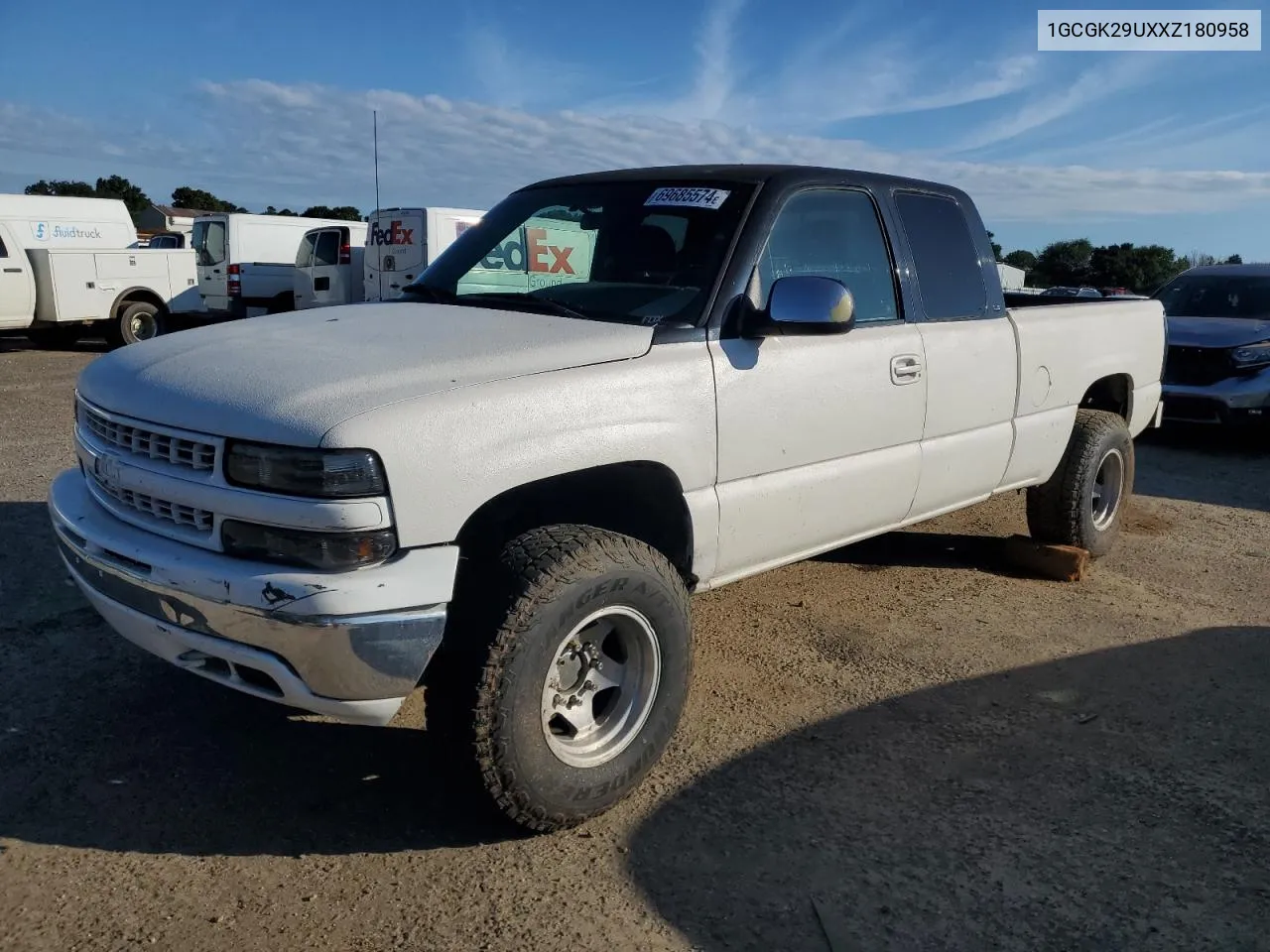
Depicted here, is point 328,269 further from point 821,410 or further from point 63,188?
point 63,188

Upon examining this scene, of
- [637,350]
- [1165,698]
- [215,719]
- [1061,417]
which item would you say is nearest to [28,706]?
[215,719]

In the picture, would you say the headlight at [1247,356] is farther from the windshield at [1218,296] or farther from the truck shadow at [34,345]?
the truck shadow at [34,345]

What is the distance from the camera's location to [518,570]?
2791 millimetres

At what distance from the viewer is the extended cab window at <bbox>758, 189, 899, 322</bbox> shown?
148 inches

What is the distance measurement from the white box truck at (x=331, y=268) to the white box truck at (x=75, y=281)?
5.69 ft

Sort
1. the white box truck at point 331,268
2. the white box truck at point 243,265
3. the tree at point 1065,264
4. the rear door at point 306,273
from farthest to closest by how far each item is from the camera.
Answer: the tree at point 1065,264 → the white box truck at point 243,265 → the rear door at point 306,273 → the white box truck at point 331,268

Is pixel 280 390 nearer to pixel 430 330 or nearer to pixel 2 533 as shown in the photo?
pixel 430 330

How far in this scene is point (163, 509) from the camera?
2.81 m

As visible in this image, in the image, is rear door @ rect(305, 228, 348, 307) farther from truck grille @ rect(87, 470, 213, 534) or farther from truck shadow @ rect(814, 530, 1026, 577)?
truck grille @ rect(87, 470, 213, 534)

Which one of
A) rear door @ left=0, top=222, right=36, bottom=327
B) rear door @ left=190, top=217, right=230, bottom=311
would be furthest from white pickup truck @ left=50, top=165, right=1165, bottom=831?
rear door @ left=190, top=217, right=230, bottom=311

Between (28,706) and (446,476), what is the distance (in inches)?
79.8

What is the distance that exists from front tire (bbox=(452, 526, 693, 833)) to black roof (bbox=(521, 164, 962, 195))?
5.16ft

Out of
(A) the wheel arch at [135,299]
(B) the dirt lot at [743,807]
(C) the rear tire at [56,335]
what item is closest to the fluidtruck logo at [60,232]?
(C) the rear tire at [56,335]

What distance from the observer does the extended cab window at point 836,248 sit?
376cm
